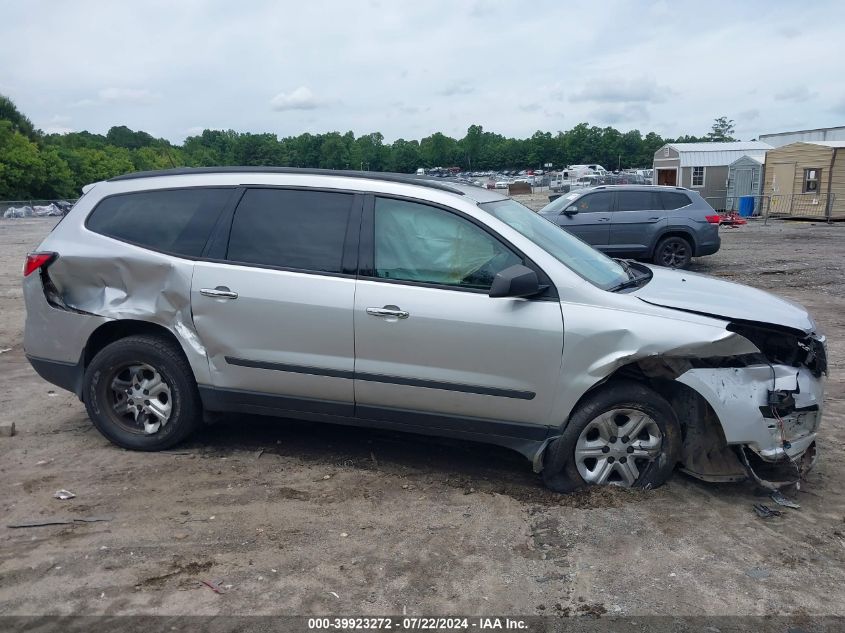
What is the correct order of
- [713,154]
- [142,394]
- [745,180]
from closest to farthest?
Answer: [142,394] < [745,180] < [713,154]

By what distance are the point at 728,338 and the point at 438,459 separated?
2.03 m

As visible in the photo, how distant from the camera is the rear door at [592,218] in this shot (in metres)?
14.6

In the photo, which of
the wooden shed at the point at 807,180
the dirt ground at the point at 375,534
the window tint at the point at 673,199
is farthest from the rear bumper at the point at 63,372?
the wooden shed at the point at 807,180

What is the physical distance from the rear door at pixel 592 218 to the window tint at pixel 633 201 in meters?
0.19

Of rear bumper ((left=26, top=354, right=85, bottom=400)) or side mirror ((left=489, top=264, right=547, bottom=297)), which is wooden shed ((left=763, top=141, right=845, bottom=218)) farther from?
rear bumper ((left=26, top=354, right=85, bottom=400))

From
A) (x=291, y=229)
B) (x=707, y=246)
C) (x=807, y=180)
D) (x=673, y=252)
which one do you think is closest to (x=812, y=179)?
(x=807, y=180)

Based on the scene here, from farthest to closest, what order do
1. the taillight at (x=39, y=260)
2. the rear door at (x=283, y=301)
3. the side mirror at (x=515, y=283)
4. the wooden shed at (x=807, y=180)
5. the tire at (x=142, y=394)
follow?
the wooden shed at (x=807, y=180)
the taillight at (x=39, y=260)
the tire at (x=142, y=394)
the rear door at (x=283, y=301)
the side mirror at (x=515, y=283)

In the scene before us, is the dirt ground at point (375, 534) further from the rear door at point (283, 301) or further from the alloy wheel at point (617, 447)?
the rear door at point (283, 301)

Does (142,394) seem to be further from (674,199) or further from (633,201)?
(674,199)

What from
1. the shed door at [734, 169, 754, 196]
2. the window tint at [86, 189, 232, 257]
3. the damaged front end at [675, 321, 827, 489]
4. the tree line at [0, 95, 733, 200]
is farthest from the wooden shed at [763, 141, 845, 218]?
the window tint at [86, 189, 232, 257]

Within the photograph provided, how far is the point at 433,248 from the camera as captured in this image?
4.39 m

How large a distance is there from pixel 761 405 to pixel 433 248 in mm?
2109

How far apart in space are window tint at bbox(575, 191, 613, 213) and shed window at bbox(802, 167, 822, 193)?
18.9 metres

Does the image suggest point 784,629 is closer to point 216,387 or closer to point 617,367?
point 617,367
